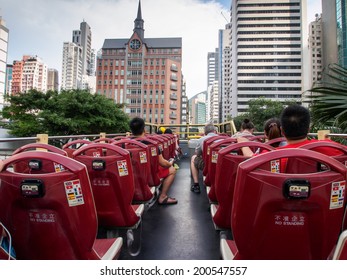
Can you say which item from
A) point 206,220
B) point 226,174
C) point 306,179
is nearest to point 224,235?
point 226,174

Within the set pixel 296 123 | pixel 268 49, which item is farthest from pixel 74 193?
pixel 268 49

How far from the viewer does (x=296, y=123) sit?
146 centimetres

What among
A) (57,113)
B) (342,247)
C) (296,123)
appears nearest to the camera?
(342,247)

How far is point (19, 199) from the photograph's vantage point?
966 mm

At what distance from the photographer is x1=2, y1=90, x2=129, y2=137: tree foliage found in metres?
12.5

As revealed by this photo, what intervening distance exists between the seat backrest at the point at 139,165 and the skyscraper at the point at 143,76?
48.7 m

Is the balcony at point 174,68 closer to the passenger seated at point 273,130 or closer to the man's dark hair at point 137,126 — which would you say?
the man's dark hair at point 137,126

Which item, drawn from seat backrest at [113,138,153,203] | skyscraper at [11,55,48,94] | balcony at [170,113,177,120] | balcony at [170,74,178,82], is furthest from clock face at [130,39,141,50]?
seat backrest at [113,138,153,203]

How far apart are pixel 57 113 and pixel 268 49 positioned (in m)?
61.2

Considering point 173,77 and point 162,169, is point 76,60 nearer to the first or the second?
point 173,77

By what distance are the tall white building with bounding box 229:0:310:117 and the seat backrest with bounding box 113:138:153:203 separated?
60536 millimetres

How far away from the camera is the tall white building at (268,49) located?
60344mm

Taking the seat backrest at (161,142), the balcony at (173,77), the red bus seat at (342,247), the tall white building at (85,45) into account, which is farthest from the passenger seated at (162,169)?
the tall white building at (85,45)

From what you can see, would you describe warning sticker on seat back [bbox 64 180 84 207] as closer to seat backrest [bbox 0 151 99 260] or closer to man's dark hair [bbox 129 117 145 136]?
seat backrest [bbox 0 151 99 260]
